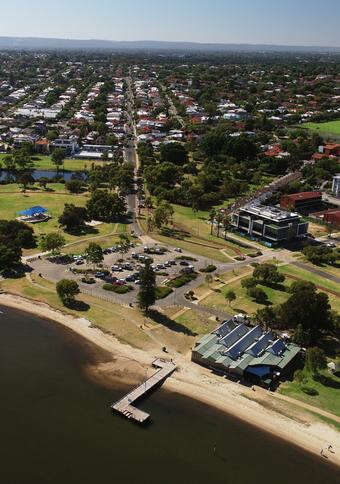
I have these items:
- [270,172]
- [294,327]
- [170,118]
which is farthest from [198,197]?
[170,118]

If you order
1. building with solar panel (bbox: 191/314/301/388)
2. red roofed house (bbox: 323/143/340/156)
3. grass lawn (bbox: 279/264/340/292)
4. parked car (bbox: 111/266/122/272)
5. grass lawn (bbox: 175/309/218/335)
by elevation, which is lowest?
grass lawn (bbox: 279/264/340/292)

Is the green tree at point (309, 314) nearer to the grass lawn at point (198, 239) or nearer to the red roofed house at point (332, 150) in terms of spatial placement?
the grass lawn at point (198, 239)

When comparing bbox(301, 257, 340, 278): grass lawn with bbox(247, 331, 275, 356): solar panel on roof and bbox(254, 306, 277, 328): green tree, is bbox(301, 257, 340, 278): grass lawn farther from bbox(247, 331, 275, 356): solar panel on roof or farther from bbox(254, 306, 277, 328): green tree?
bbox(247, 331, 275, 356): solar panel on roof

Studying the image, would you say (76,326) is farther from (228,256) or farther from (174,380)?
(228,256)

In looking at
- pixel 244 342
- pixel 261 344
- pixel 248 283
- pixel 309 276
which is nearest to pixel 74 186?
pixel 248 283

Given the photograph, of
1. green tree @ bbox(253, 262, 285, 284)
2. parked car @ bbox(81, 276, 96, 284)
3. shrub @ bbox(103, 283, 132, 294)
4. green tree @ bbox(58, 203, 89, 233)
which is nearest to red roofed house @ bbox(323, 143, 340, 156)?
green tree @ bbox(58, 203, 89, 233)

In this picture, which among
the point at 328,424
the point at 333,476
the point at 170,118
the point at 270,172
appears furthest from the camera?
the point at 170,118
